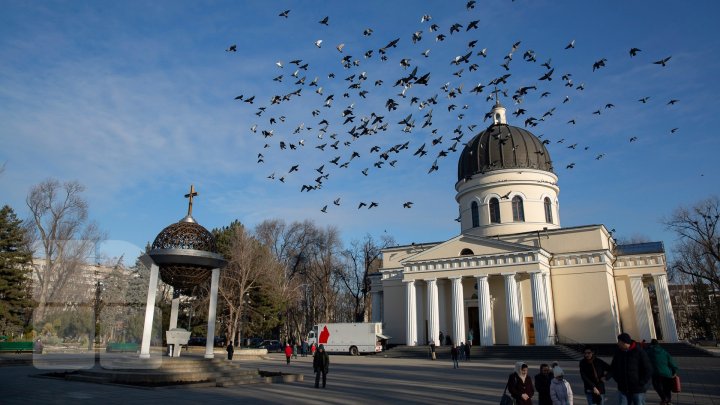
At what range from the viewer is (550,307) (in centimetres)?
3394

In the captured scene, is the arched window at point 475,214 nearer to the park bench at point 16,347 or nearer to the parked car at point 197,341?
the parked car at point 197,341

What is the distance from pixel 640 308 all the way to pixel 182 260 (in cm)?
3365

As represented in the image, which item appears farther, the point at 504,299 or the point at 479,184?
the point at 479,184

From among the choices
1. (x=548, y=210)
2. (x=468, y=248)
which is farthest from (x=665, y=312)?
(x=468, y=248)

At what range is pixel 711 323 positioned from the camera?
51.3 meters

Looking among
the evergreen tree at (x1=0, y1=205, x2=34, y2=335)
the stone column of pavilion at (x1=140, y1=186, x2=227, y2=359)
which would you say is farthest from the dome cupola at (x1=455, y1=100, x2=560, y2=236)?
the evergreen tree at (x1=0, y1=205, x2=34, y2=335)

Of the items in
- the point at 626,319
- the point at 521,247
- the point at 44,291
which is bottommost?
the point at 626,319

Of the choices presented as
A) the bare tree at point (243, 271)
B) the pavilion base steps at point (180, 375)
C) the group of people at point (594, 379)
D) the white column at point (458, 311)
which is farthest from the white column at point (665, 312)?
the bare tree at point (243, 271)

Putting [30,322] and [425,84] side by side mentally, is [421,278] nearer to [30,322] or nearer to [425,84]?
[425,84]

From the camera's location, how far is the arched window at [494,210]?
40.2m

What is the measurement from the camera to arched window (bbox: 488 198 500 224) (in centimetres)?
4021

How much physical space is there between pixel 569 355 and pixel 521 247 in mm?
7979

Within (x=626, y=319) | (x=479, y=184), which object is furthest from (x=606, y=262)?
(x=479, y=184)

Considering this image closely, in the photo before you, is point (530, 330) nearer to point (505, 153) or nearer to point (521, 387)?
point (505, 153)
